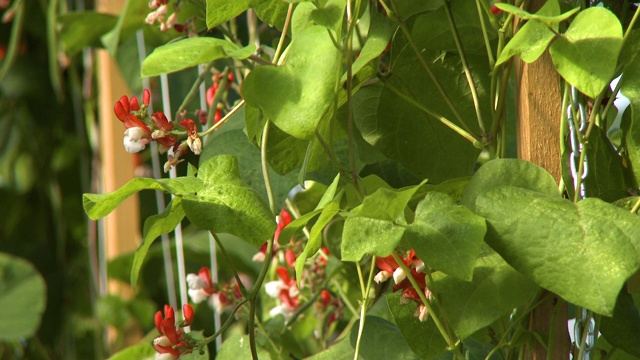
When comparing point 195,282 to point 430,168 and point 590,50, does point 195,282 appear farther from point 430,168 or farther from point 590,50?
point 590,50

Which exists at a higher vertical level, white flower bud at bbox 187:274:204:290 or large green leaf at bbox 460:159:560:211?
large green leaf at bbox 460:159:560:211

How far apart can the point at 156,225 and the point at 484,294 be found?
18cm

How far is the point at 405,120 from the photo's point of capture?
0.52 m

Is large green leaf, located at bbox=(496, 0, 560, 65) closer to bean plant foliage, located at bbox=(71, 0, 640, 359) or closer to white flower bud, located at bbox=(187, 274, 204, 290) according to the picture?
bean plant foliage, located at bbox=(71, 0, 640, 359)

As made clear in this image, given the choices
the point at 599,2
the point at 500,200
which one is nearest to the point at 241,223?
the point at 500,200

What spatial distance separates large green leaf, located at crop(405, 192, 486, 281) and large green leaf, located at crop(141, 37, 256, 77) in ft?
0.39


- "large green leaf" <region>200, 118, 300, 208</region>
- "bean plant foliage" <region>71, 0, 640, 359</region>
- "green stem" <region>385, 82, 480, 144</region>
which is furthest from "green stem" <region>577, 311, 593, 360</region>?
"large green leaf" <region>200, 118, 300, 208</region>

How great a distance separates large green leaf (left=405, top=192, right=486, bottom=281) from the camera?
1.21 ft

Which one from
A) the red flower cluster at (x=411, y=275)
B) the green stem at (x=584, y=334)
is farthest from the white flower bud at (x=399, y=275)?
the green stem at (x=584, y=334)

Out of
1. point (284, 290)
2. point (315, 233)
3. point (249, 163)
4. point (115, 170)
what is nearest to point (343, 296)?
point (284, 290)

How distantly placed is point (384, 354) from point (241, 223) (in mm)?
164

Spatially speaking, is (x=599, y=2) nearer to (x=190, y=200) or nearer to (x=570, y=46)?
(x=570, y=46)

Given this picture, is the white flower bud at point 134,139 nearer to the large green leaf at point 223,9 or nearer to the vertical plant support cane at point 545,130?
the large green leaf at point 223,9

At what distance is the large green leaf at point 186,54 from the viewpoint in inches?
14.8
